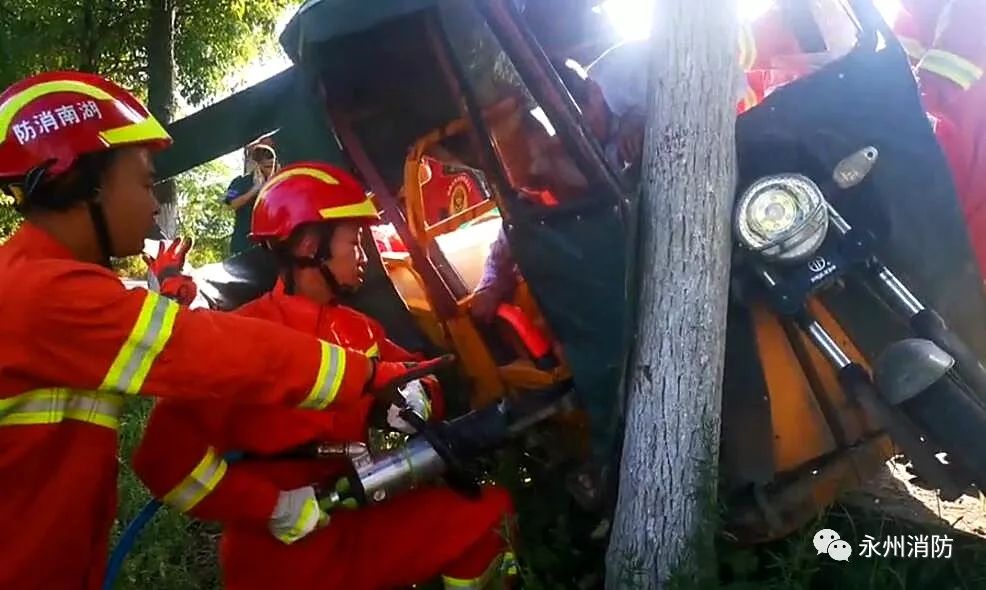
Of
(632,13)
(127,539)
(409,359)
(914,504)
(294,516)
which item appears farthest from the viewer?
(914,504)

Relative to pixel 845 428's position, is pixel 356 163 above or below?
above

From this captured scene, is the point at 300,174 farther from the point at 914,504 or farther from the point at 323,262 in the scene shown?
the point at 914,504

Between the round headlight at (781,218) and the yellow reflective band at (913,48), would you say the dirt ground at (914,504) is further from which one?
the yellow reflective band at (913,48)

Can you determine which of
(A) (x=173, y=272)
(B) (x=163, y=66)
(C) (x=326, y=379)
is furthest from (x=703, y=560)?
(B) (x=163, y=66)

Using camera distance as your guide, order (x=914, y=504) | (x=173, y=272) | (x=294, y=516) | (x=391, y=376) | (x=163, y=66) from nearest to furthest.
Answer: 1. (x=391, y=376)
2. (x=294, y=516)
3. (x=914, y=504)
4. (x=173, y=272)
5. (x=163, y=66)

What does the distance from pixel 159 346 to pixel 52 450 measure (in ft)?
1.48

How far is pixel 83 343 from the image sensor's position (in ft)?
8.05

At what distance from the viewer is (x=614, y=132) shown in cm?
323

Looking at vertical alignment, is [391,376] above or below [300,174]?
below

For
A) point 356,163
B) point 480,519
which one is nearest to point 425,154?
point 356,163

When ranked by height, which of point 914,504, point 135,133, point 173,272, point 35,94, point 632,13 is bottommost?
point 914,504

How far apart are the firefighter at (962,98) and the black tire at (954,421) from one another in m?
0.82

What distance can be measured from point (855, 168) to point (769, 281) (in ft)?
1.29

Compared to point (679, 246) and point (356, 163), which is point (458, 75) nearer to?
point (356, 163)
